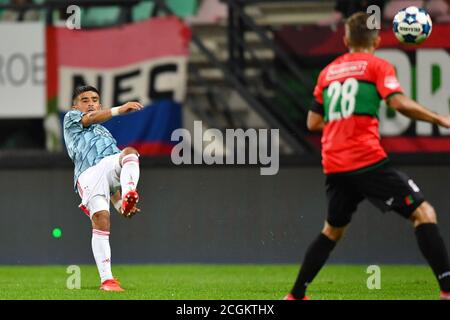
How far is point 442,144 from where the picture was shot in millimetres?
15609

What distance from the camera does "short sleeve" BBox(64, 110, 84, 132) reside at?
11141 millimetres

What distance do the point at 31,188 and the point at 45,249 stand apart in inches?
32.7

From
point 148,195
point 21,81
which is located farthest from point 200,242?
point 21,81

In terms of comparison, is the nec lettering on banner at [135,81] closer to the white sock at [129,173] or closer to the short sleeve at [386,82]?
the white sock at [129,173]

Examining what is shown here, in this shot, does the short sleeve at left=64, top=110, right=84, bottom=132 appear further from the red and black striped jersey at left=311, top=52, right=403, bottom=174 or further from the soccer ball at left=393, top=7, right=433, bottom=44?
the soccer ball at left=393, top=7, right=433, bottom=44

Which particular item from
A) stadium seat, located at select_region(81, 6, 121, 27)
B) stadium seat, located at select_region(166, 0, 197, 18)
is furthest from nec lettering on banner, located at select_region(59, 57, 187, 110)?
stadium seat, located at select_region(166, 0, 197, 18)

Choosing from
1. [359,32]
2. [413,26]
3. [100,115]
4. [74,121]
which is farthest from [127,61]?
[359,32]

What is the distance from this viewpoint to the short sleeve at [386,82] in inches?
350

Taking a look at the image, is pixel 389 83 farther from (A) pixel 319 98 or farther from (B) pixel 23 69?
(B) pixel 23 69

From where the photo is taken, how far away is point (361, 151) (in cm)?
908

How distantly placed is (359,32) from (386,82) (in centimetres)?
44

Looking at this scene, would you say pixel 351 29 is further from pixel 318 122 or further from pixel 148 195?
pixel 148 195

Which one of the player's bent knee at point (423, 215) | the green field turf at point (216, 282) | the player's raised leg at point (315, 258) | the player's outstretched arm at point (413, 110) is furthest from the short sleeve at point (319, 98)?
the green field turf at point (216, 282)

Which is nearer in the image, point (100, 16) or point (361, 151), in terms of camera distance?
point (361, 151)
